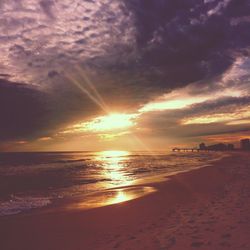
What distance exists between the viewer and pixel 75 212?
39.7ft

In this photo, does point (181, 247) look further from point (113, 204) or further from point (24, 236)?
point (113, 204)

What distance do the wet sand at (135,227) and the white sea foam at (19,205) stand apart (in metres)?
1.43

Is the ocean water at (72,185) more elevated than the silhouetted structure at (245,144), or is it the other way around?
the silhouetted structure at (245,144)

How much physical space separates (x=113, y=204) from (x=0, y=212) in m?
5.84

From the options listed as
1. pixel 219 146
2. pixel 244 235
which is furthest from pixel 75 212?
pixel 219 146

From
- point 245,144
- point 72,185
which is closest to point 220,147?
point 245,144

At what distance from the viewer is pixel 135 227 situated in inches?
353

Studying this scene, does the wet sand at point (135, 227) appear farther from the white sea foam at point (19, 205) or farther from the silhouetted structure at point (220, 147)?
the silhouetted structure at point (220, 147)

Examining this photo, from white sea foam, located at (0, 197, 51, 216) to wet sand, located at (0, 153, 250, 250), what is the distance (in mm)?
1430

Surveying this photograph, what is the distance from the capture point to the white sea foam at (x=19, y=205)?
44.3 feet

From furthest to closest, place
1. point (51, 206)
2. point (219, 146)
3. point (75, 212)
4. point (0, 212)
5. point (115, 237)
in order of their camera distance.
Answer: point (219, 146) → point (51, 206) → point (0, 212) → point (75, 212) → point (115, 237)

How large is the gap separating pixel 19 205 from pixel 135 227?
29.3ft

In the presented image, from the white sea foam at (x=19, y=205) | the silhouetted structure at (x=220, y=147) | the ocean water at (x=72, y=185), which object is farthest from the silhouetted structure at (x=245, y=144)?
the white sea foam at (x=19, y=205)

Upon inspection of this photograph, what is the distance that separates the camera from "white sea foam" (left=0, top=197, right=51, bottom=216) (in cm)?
1351
